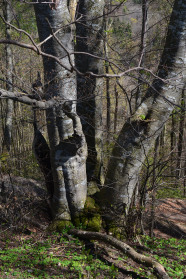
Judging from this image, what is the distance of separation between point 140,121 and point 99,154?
1.70 meters

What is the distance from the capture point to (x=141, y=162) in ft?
17.5

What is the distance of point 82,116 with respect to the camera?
241 inches

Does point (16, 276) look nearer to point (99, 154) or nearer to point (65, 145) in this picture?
point (65, 145)

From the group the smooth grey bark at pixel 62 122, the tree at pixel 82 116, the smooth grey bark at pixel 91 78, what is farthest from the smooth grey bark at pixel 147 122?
the smooth grey bark at pixel 91 78

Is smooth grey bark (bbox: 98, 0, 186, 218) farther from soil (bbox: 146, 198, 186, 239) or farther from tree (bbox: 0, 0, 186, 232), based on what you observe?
soil (bbox: 146, 198, 186, 239)

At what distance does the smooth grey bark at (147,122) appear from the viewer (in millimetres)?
4973

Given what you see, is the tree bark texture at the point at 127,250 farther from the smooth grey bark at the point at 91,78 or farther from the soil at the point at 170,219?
the smooth grey bark at the point at 91,78

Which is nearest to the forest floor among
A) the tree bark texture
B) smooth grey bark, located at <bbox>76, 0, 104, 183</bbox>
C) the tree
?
the tree bark texture

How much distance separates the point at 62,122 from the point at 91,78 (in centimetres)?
135

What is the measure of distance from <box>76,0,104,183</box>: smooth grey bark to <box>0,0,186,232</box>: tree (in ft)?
0.07

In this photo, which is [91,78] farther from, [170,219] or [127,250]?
[170,219]

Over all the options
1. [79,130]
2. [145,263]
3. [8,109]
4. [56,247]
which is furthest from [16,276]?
[8,109]

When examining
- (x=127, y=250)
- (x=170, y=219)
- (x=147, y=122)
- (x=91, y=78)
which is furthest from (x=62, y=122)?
(x=170, y=219)

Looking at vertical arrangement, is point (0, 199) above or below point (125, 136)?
below
